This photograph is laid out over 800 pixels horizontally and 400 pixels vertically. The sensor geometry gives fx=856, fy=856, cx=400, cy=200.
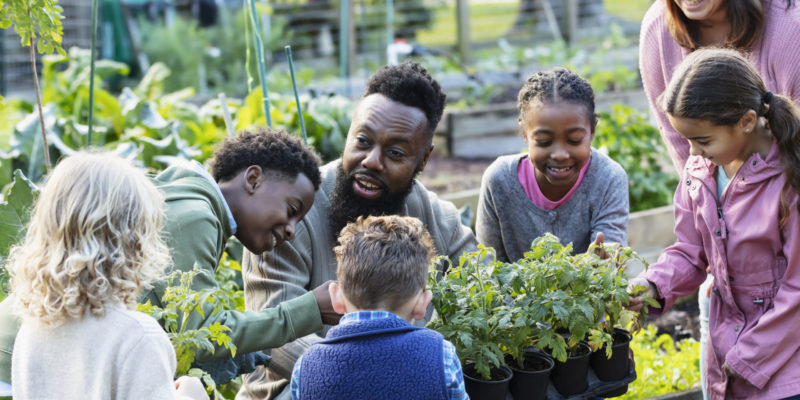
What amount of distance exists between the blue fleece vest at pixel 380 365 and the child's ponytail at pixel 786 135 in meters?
1.22

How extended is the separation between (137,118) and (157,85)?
154 centimetres

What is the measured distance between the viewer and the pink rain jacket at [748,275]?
8.62 feet

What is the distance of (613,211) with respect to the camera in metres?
3.17

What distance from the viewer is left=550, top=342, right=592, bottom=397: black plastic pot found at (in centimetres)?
251

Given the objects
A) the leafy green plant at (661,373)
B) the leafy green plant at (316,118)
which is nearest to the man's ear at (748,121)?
the leafy green plant at (661,373)

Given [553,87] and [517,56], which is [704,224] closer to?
[553,87]

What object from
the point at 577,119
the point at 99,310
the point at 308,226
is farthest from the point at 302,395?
the point at 577,119

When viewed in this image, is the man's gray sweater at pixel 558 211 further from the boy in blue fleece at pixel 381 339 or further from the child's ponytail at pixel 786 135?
the boy in blue fleece at pixel 381 339

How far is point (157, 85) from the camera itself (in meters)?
7.18

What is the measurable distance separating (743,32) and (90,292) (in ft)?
7.83

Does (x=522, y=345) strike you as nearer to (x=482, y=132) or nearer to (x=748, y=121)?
(x=748, y=121)

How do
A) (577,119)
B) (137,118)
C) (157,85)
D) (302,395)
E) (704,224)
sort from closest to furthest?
(302,395) → (704,224) → (577,119) → (137,118) → (157,85)

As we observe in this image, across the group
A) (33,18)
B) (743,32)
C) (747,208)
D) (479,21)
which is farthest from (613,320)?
(479,21)

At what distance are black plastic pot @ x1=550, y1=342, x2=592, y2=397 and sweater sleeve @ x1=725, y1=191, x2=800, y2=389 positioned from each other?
1.76ft
